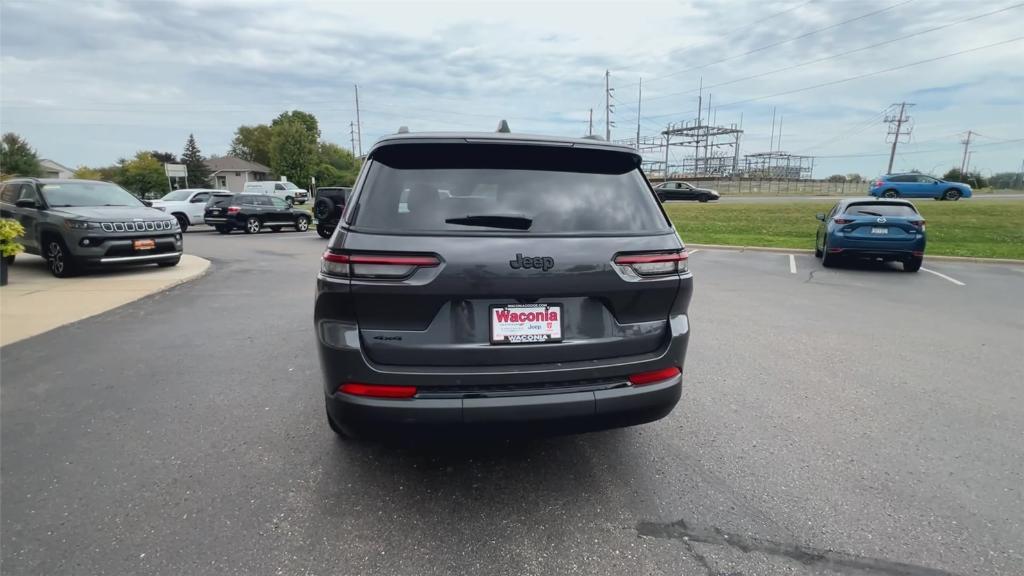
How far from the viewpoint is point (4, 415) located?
358 cm

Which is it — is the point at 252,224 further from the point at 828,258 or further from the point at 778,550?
the point at 778,550

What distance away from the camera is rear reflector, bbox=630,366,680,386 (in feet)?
8.29

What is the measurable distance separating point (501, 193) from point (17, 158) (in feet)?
260

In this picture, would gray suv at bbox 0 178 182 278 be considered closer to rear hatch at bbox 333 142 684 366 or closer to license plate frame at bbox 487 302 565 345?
rear hatch at bbox 333 142 684 366

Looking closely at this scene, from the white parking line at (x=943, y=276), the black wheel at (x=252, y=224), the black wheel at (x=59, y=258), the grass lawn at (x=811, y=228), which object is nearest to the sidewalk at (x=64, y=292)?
the black wheel at (x=59, y=258)

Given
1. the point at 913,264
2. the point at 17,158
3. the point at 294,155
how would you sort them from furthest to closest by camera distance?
the point at 294,155, the point at 17,158, the point at 913,264

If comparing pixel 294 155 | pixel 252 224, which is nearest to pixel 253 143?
pixel 294 155

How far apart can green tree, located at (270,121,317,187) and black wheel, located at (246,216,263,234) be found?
50949mm

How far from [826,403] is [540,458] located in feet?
7.63

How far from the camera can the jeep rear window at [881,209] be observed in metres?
9.88

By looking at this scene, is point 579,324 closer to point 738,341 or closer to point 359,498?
point 359,498

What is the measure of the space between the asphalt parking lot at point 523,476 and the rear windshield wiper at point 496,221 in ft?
4.52

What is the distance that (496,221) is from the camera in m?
2.40

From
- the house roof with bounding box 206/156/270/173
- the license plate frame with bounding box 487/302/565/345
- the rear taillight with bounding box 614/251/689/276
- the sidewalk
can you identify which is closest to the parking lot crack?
the license plate frame with bounding box 487/302/565/345
